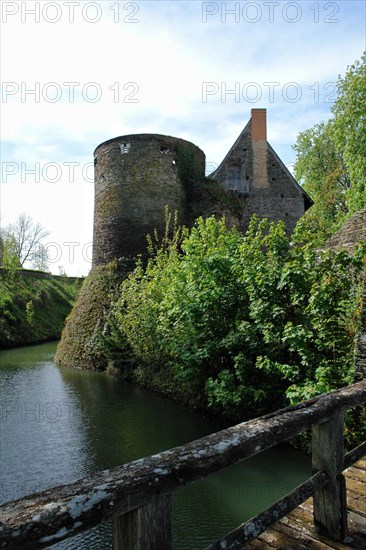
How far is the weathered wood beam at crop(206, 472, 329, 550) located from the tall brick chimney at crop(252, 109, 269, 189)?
888 inches

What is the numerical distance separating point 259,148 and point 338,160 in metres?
8.90

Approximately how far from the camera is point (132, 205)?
67.3ft

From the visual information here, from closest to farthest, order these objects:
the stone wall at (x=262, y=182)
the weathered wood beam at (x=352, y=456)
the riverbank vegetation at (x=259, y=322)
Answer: the weathered wood beam at (x=352, y=456)
the riverbank vegetation at (x=259, y=322)
the stone wall at (x=262, y=182)

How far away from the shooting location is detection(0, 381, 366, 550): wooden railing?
1.39 meters

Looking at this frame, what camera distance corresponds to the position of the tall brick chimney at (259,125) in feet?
80.7

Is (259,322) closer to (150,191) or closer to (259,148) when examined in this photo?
(150,191)

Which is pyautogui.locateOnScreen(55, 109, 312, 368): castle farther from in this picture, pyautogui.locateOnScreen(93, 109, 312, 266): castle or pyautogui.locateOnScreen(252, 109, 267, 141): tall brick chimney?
pyautogui.locateOnScreen(252, 109, 267, 141): tall brick chimney

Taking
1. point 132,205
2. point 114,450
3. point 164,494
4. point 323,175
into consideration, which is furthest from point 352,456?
point 323,175

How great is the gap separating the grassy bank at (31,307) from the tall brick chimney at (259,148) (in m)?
17.8

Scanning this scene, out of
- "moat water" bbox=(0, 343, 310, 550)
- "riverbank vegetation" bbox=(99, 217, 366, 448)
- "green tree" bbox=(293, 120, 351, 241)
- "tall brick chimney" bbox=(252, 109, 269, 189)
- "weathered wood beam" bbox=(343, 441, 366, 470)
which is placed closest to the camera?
"weathered wood beam" bbox=(343, 441, 366, 470)

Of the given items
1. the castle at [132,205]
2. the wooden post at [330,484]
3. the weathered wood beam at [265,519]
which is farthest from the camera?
the castle at [132,205]

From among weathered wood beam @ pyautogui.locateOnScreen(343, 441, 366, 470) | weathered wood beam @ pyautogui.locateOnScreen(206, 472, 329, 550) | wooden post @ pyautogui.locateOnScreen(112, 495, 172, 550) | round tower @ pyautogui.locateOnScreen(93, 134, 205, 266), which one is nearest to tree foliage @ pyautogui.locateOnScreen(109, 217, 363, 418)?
weathered wood beam @ pyautogui.locateOnScreen(343, 441, 366, 470)

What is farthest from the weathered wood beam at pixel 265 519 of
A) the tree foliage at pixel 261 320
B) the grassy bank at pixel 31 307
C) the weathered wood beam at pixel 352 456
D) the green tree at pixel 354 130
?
the grassy bank at pixel 31 307

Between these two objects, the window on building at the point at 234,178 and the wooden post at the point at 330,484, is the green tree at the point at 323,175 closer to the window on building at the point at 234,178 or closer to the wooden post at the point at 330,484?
the window on building at the point at 234,178
